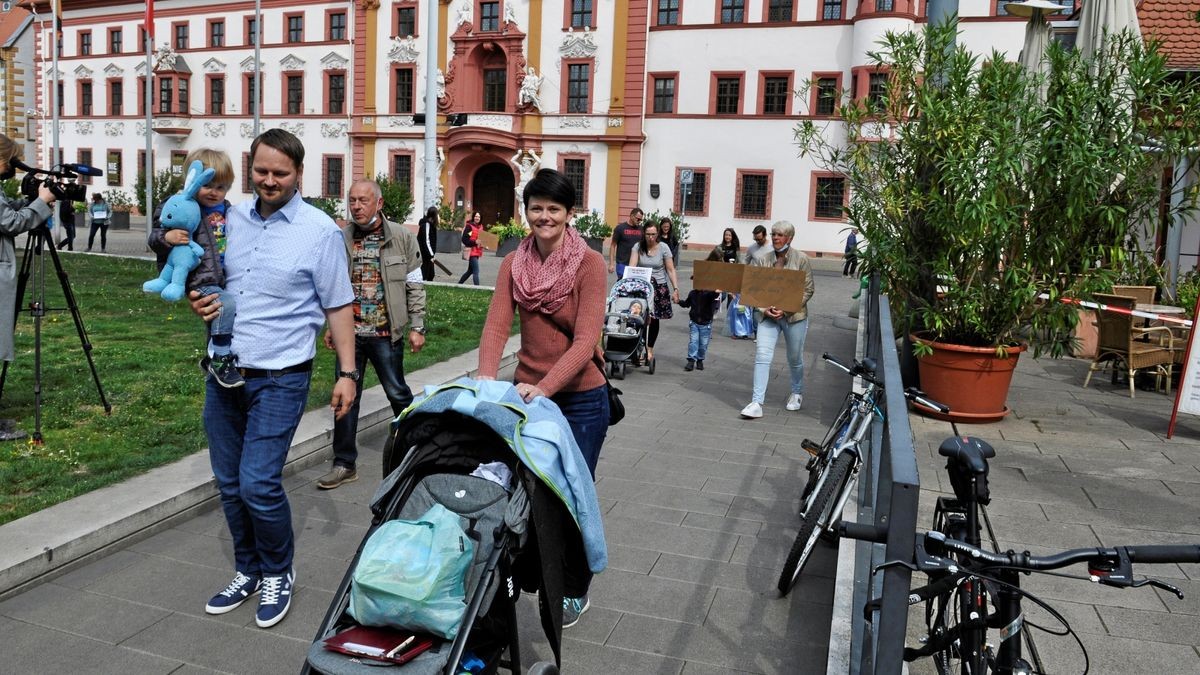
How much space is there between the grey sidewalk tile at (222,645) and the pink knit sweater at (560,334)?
4.67 feet

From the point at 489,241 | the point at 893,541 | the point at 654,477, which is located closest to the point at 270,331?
the point at 893,541

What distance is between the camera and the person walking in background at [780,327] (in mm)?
9211

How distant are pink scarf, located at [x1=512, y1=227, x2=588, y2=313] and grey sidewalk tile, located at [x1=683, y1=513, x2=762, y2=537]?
2.34 m

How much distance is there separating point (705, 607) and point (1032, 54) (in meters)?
8.51

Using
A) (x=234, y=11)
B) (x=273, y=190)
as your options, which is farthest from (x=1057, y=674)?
(x=234, y=11)

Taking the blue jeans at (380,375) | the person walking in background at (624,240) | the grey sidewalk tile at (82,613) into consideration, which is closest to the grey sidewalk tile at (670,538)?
the blue jeans at (380,375)

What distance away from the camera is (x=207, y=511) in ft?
18.5

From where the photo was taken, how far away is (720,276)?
10109mm

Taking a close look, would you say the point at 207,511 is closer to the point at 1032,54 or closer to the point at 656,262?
the point at 656,262

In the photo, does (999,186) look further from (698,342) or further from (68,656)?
(68,656)

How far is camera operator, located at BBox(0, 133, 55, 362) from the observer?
224 inches

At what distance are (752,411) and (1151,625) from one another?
4.81 metres

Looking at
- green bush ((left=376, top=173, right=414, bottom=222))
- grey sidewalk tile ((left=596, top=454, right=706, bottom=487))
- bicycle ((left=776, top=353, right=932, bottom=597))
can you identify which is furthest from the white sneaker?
green bush ((left=376, top=173, right=414, bottom=222))

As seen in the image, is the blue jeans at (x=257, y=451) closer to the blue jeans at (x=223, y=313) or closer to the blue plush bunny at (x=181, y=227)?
the blue jeans at (x=223, y=313)
